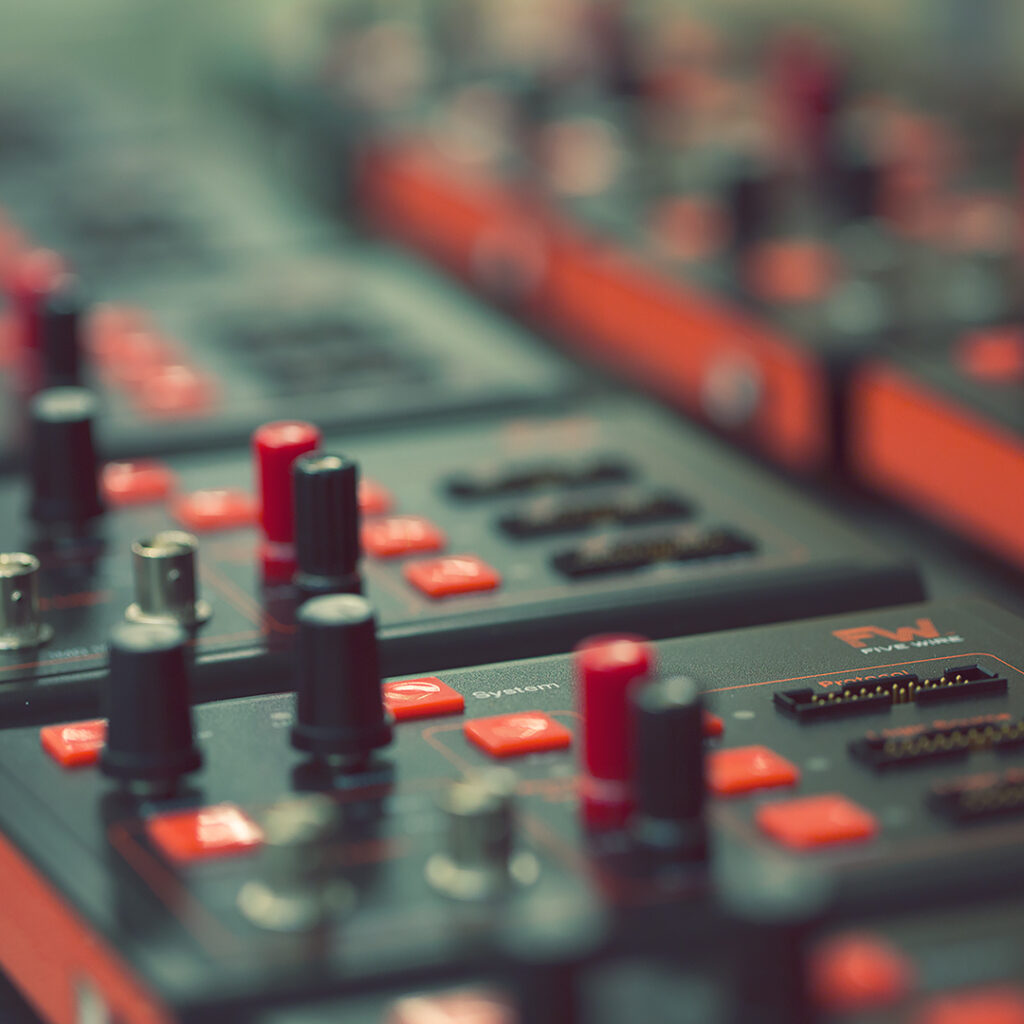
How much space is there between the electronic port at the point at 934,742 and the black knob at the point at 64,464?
0.71 metres

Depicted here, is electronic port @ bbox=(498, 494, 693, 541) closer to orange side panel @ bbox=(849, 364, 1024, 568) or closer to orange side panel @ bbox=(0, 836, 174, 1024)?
orange side panel @ bbox=(849, 364, 1024, 568)

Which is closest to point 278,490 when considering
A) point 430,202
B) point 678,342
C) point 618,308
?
point 678,342

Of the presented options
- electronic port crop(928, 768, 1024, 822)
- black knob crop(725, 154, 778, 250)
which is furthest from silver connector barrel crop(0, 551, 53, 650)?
black knob crop(725, 154, 778, 250)

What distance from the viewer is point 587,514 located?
5.21 ft

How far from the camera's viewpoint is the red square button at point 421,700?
3.96 feet

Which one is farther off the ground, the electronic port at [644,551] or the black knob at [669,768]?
the black knob at [669,768]

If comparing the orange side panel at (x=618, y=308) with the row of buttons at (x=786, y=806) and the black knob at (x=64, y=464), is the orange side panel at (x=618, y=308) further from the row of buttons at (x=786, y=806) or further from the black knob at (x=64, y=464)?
the row of buttons at (x=786, y=806)

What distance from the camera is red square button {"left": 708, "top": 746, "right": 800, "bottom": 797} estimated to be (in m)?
1.07

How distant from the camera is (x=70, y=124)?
11.1 feet

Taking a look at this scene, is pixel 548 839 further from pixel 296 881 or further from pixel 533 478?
pixel 533 478

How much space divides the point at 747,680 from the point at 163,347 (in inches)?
42.8

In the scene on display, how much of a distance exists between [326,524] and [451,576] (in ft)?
0.46

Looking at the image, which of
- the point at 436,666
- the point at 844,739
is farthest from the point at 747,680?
the point at 436,666

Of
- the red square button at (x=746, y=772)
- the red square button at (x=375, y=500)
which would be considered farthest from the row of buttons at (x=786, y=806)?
the red square button at (x=375, y=500)
